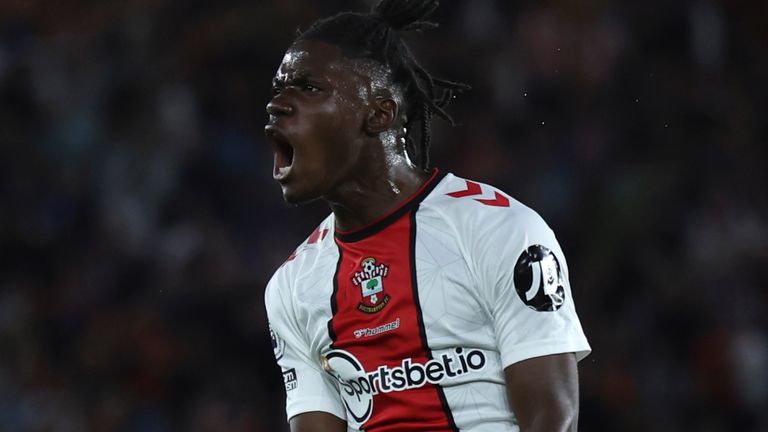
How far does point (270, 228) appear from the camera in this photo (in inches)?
304

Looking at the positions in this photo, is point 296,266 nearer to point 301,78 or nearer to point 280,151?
point 280,151

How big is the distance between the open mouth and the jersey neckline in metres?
0.25

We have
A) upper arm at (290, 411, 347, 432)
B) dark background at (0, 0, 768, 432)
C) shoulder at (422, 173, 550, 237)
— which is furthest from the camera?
dark background at (0, 0, 768, 432)

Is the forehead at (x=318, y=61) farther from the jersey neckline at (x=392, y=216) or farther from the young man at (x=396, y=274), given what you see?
the jersey neckline at (x=392, y=216)

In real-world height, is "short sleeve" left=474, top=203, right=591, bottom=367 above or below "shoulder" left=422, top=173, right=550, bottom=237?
below

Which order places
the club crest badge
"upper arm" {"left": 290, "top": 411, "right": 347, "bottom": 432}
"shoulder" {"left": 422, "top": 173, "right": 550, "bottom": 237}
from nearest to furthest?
"shoulder" {"left": 422, "top": 173, "right": 550, "bottom": 237}, the club crest badge, "upper arm" {"left": 290, "top": 411, "right": 347, "bottom": 432}

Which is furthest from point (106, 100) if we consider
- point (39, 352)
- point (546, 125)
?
point (546, 125)

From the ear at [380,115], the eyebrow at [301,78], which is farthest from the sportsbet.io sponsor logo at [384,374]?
the eyebrow at [301,78]

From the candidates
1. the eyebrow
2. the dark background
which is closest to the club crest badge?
the eyebrow

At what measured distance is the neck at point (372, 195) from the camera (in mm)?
3184

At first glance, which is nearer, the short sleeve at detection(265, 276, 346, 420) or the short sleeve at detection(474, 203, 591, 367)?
the short sleeve at detection(474, 203, 591, 367)

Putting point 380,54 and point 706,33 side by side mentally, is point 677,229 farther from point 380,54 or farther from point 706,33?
point 380,54

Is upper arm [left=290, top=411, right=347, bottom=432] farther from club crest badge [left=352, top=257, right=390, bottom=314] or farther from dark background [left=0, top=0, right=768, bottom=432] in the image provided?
dark background [left=0, top=0, right=768, bottom=432]

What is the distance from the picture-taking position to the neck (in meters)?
3.18
